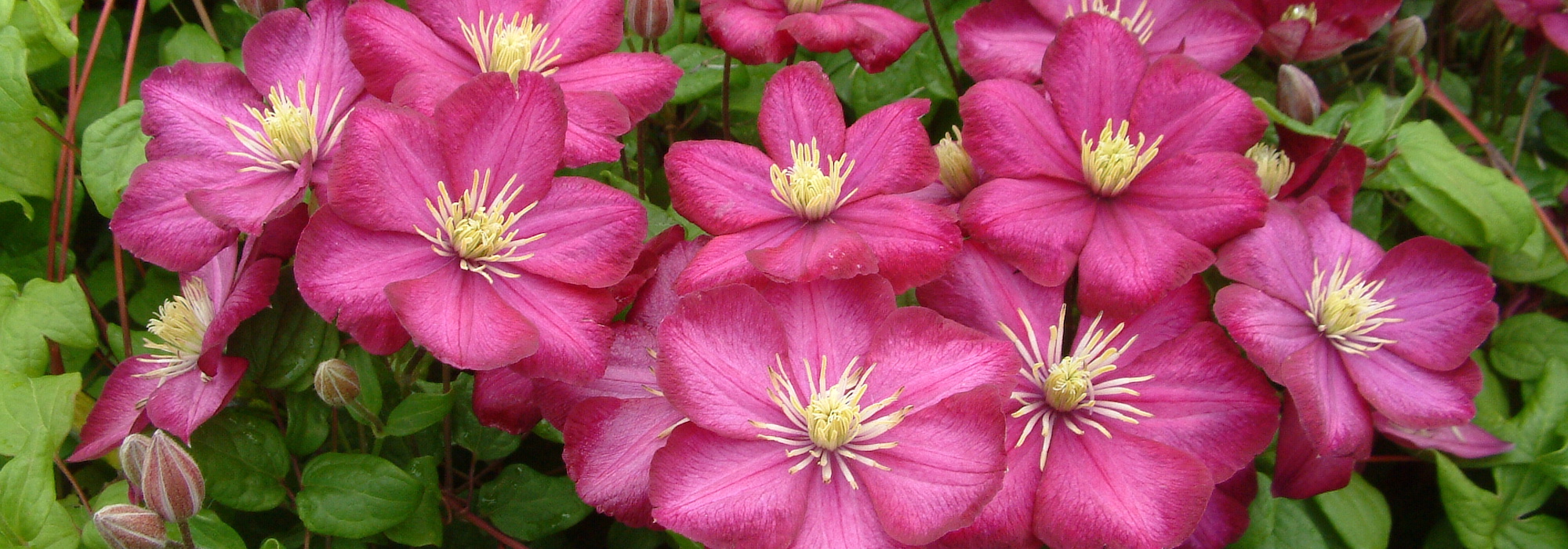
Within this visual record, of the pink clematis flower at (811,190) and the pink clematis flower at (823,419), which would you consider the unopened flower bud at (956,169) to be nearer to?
the pink clematis flower at (811,190)

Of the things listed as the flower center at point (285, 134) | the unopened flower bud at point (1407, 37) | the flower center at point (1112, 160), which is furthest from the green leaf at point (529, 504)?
the unopened flower bud at point (1407, 37)

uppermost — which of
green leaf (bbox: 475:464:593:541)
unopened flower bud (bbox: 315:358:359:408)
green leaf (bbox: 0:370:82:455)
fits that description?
unopened flower bud (bbox: 315:358:359:408)

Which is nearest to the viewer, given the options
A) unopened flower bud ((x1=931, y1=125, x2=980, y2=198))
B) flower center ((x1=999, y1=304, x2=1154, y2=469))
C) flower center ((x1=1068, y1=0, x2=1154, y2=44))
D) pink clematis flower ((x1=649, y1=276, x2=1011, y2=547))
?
pink clematis flower ((x1=649, y1=276, x2=1011, y2=547))

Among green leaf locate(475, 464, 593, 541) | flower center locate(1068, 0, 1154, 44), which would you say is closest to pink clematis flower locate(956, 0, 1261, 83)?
flower center locate(1068, 0, 1154, 44)

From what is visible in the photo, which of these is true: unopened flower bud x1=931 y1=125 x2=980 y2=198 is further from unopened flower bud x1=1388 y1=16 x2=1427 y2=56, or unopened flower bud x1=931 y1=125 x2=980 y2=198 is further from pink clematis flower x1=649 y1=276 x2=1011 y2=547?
unopened flower bud x1=1388 y1=16 x2=1427 y2=56

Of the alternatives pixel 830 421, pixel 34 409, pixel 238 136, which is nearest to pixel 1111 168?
pixel 830 421

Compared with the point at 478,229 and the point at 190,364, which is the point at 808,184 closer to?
the point at 478,229
